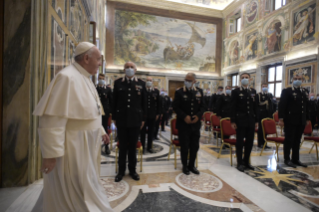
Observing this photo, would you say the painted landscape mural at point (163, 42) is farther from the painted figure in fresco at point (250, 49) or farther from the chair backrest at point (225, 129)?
the chair backrest at point (225, 129)

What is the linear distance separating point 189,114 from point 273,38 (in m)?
12.6

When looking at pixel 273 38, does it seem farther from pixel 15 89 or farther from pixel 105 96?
pixel 15 89

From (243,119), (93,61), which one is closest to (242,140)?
(243,119)

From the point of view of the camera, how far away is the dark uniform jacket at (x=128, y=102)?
3.05 m

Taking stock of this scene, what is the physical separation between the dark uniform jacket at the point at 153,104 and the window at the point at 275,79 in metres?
10.6

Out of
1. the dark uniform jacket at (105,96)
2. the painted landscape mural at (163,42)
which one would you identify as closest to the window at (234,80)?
the painted landscape mural at (163,42)

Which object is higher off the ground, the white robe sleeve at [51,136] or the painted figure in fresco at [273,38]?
the painted figure in fresco at [273,38]

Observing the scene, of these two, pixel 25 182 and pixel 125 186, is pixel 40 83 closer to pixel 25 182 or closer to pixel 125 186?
pixel 25 182

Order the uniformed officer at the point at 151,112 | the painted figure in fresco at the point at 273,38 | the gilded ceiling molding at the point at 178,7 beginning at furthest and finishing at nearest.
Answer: the gilded ceiling molding at the point at 178,7
the painted figure in fresco at the point at 273,38
the uniformed officer at the point at 151,112

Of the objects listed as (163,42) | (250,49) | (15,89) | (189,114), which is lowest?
(189,114)

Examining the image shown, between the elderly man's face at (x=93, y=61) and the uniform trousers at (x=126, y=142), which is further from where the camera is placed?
the uniform trousers at (x=126, y=142)

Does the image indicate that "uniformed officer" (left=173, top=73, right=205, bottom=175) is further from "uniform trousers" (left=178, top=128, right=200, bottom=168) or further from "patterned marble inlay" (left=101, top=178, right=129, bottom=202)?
"patterned marble inlay" (left=101, top=178, right=129, bottom=202)

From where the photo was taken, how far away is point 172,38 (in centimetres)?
1773

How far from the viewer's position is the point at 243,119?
3.68 metres
